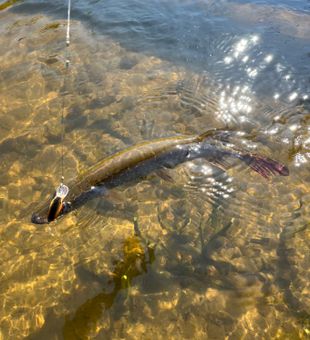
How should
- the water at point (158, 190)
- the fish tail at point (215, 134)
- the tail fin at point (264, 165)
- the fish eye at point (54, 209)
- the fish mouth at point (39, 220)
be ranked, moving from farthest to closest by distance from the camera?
the fish tail at point (215, 134)
the tail fin at point (264, 165)
the fish mouth at point (39, 220)
the fish eye at point (54, 209)
the water at point (158, 190)

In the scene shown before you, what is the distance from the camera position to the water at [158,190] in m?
4.57

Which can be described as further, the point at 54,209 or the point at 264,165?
the point at 264,165

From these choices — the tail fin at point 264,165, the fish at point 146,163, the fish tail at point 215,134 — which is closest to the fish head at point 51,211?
the fish at point 146,163

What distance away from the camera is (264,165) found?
20.2ft

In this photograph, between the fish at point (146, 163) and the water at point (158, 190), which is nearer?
the water at point (158, 190)

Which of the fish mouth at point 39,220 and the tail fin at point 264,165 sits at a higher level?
the tail fin at point 264,165

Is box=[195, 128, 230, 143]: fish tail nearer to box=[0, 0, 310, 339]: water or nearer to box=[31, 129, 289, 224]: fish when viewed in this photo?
box=[31, 129, 289, 224]: fish

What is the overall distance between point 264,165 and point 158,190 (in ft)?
6.14

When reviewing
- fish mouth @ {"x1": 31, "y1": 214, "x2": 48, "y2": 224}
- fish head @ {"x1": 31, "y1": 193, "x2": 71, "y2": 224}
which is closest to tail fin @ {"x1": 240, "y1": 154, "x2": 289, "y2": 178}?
fish head @ {"x1": 31, "y1": 193, "x2": 71, "y2": 224}

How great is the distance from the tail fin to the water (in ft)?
0.50

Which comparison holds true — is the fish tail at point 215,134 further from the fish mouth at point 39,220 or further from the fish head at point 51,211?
the fish mouth at point 39,220

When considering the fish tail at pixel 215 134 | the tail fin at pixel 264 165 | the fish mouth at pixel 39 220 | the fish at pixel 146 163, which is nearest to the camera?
the fish mouth at pixel 39 220

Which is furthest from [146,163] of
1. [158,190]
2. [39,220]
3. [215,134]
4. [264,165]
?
[264,165]

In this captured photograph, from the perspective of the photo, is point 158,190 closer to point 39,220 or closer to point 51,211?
point 51,211
